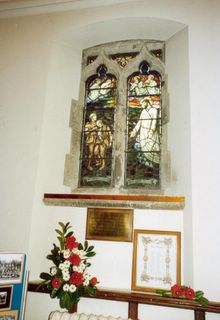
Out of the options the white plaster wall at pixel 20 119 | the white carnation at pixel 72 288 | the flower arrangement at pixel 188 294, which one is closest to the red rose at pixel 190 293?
the flower arrangement at pixel 188 294

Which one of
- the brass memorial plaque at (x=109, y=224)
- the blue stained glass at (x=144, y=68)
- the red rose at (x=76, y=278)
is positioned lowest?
the red rose at (x=76, y=278)

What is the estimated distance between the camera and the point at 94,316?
98.3 inches

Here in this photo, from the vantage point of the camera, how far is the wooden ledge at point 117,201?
287 cm

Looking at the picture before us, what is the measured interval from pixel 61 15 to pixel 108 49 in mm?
801

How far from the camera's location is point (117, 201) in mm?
3008

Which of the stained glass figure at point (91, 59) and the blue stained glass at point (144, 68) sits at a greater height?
the stained glass figure at point (91, 59)

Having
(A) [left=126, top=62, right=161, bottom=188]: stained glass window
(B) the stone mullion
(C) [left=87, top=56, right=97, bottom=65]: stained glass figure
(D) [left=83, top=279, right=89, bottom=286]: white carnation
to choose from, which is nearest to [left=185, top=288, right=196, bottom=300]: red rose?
(D) [left=83, top=279, right=89, bottom=286]: white carnation

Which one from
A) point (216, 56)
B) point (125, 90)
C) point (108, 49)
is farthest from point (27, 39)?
point (216, 56)

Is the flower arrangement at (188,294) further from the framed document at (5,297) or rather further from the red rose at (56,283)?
the framed document at (5,297)


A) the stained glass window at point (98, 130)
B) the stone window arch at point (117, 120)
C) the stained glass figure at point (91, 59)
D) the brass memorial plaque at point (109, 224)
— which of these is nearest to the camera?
the brass memorial plaque at point (109, 224)

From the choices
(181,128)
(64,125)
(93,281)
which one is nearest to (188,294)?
(93,281)

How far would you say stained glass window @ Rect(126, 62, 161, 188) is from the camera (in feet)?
11.4

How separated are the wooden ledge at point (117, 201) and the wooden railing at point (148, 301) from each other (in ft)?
2.80

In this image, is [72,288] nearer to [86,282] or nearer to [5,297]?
[86,282]
